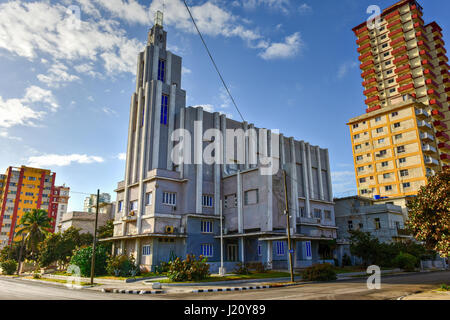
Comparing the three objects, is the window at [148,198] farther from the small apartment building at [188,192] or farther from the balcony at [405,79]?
the balcony at [405,79]

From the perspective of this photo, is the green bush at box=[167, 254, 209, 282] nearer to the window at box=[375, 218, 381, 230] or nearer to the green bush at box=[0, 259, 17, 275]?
the green bush at box=[0, 259, 17, 275]

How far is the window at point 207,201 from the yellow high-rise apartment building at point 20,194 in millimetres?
80324

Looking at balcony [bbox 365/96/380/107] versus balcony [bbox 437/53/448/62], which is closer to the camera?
balcony [bbox 437/53/448/62]

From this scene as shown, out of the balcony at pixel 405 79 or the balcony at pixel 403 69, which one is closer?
the balcony at pixel 405 79

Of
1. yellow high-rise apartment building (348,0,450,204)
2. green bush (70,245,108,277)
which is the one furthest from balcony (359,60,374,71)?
green bush (70,245,108,277)

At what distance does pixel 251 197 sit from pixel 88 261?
19.0 m

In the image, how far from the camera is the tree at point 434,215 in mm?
17656

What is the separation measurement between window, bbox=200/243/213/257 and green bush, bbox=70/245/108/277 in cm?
1074

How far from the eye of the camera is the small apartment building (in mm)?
35875

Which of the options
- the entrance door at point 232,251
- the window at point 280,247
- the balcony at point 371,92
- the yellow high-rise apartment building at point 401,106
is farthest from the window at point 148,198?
the balcony at point 371,92

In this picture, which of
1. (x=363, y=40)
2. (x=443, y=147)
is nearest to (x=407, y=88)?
(x=443, y=147)

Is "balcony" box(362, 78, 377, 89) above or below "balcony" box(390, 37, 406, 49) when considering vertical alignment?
below

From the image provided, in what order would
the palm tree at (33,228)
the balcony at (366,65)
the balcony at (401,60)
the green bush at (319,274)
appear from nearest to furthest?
the green bush at (319,274), the palm tree at (33,228), the balcony at (401,60), the balcony at (366,65)

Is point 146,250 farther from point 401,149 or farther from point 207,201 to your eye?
point 401,149
